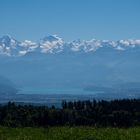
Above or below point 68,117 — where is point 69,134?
below

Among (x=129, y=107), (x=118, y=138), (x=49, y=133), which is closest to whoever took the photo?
(x=118, y=138)

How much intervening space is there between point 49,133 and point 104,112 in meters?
12.5

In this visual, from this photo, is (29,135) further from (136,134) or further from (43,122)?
(43,122)

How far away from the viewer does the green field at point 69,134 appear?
60.7 feet

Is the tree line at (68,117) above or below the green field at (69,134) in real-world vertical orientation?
above

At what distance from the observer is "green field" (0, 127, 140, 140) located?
60.7 feet

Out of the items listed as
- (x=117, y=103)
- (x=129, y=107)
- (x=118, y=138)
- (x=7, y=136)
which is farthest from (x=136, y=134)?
(x=117, y=103)

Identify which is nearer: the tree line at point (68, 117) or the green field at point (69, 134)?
the green field at point (69, 134)

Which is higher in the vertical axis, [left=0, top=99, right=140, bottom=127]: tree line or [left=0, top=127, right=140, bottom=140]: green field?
[left=0, top=99, right=140, bottom=127]: tree line

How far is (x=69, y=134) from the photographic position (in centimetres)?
1916

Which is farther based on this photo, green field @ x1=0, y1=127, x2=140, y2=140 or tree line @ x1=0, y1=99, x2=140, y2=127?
tree line @ x1=0, y1=99, x2=140, y2=127

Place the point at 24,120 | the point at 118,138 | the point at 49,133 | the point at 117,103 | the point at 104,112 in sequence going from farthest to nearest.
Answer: the point at 117,103, the point at 104,112, the point at 24,120, the point at 49,133, the point at 118,138

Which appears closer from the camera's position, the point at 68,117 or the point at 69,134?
the point at 69,134

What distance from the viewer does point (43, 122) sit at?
2678 centimetres
